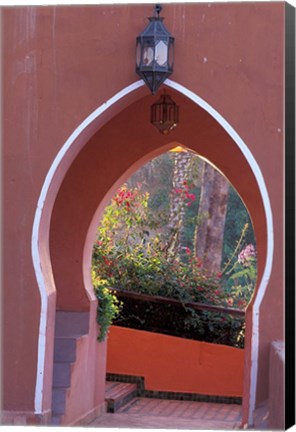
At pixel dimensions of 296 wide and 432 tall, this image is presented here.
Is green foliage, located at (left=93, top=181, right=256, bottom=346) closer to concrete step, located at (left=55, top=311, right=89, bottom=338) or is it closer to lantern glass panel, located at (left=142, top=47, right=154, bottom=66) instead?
concrete step, located at (left=55, top=311, right=89, bottom=338)

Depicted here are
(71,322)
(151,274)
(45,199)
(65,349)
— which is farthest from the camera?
(151,274)

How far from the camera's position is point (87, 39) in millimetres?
7680

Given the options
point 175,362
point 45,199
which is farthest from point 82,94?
point 175,362

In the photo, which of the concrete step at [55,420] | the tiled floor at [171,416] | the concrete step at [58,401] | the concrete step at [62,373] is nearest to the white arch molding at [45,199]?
the concrete step at [55,420]

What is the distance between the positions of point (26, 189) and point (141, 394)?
15.9 ft

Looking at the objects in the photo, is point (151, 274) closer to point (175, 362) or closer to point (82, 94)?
point (175, 362)

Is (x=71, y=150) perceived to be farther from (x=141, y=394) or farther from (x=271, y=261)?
(x=141, y=394)

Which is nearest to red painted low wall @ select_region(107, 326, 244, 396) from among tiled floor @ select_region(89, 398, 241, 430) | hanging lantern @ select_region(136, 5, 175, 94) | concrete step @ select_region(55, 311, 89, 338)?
tiled floor @ select_region(89, 398, 241, 430)

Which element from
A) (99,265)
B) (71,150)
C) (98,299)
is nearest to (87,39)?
(71,150)

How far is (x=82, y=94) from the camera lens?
765cm

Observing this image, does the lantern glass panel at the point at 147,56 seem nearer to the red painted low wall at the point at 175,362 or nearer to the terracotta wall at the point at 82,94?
the terracotta wall at the point at 82,94

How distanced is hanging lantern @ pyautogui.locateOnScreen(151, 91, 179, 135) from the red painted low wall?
12.2 feet

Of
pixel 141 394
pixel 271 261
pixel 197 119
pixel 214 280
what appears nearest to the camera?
pixel 271 261

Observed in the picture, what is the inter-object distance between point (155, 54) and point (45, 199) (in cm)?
148
